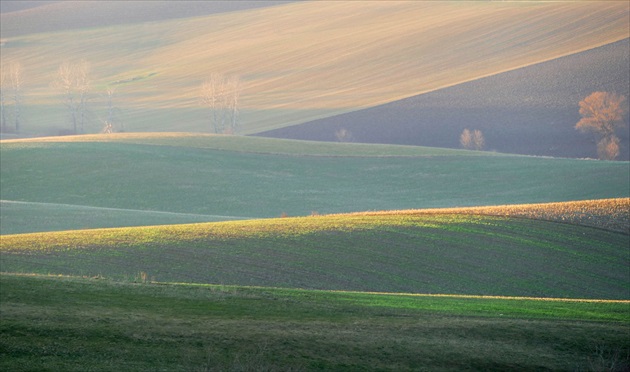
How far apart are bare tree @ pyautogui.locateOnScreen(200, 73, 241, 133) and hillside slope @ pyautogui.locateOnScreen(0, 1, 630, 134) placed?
4.80 ft

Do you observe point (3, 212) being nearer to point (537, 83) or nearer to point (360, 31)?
point (537, 83)

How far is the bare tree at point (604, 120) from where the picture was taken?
228ft

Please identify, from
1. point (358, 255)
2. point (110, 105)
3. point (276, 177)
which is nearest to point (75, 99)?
point (110, 105)

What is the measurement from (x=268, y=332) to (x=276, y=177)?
137 ft

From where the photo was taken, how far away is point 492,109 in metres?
82.3

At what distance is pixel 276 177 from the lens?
54594mm

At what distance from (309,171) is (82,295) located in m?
42.3

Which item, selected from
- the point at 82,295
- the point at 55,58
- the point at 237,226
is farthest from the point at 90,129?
the point at 82,295

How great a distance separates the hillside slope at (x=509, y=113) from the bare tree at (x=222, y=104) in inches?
296

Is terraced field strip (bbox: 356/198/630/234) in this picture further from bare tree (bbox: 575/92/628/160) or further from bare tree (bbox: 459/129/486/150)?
bare tree (bbox: 459/129/486/150)

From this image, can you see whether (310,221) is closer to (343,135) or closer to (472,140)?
(472,140)

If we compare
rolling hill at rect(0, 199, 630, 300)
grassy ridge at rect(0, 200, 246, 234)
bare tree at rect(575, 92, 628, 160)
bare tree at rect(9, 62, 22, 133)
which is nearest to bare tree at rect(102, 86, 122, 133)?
bare tree at rect(9, 62, 22, 133)

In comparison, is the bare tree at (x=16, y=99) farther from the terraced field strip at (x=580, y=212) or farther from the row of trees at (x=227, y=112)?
the terraced field strip at (x=580, y=212)

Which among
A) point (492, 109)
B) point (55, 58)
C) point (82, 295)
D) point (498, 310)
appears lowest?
point (498, 310)
